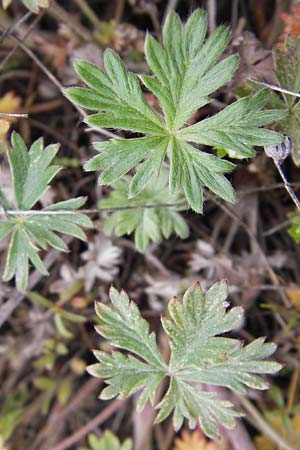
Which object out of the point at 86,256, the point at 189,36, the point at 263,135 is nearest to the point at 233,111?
the point at 263,135

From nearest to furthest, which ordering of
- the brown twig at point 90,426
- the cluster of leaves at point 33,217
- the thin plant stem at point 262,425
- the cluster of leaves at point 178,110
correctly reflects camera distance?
Result: the cluster of leaves at point 178,110
the cluster of leaves at point 33,217
the thin plant stem at point 262,425
the brown twig at point 90,426

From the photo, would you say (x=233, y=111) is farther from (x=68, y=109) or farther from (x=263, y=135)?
(x=68, y=109)

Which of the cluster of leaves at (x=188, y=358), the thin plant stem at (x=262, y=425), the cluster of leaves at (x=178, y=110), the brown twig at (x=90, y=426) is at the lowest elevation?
the thin plant stem at (x=262, y=425)

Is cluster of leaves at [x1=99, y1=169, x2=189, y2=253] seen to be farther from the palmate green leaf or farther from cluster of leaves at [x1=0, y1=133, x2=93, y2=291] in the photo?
the palmate green leaf

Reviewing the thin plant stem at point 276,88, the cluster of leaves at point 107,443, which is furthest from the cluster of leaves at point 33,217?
the cluster of leaves at point 107,443

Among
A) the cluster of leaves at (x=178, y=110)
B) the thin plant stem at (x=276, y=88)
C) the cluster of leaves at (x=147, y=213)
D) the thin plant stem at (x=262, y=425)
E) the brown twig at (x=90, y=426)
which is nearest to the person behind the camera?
the cluster of leaves at (x=178, y=110)

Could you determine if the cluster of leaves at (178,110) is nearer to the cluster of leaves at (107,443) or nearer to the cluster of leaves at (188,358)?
the cluster of leaves at (188,358)

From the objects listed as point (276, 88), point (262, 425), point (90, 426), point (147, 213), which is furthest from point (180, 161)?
point (90, 426)
